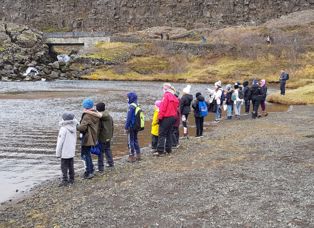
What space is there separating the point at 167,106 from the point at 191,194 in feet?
17.3

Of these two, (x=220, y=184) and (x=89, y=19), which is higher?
(x=89, y=19)

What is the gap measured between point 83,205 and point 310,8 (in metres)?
103

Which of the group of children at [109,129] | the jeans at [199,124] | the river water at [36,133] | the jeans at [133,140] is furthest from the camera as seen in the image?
the jeans at [199,124]

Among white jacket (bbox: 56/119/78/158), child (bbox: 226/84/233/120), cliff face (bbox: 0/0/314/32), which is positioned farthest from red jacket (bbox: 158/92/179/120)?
cliff face (bbox: 0/0/314/32)

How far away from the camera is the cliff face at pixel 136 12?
10888cm

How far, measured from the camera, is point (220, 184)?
12.7 meters

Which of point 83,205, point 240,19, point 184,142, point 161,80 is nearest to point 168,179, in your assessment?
point 83,205

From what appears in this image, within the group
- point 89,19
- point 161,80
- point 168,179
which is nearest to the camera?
point 168,179

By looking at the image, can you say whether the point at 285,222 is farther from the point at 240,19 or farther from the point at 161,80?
the point at 240,19

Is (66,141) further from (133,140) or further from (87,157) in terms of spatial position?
(133,140)

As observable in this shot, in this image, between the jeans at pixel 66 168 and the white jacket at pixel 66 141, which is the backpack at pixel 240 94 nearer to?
the jeans at pixel 66 168

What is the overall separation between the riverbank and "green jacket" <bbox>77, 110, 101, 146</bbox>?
1.13 meters

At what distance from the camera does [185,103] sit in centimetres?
1986

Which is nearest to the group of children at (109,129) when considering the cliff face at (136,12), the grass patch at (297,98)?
the grass patch at (297,98)
